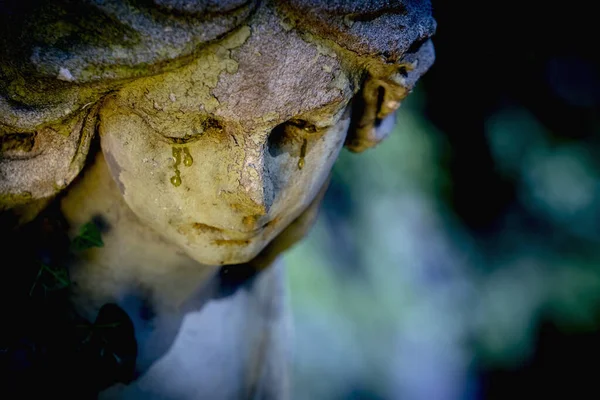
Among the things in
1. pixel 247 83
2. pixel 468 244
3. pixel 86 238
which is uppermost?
pixel 247 83

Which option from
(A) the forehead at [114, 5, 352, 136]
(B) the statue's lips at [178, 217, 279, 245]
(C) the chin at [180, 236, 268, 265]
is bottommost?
(C) the chin at [180, 236, 268, 265]

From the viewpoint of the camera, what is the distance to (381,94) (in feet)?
2.92

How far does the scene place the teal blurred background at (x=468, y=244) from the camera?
285cm

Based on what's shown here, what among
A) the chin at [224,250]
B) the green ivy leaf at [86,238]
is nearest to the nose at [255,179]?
the chin at [224,250]

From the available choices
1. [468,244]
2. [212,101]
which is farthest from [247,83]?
[468,244]

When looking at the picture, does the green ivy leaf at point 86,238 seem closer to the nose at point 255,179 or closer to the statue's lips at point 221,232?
the statue's lips at point 221,232

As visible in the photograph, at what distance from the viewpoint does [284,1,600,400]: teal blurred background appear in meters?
2.85

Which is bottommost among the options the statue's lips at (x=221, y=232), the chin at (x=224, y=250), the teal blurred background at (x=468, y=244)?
the teal blurred background at (x=468, y=244)

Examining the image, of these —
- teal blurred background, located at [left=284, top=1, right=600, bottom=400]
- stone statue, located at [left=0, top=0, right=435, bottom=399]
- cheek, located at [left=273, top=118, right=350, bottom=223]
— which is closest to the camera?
stone statue, located at [left=0, top=0, right=435, bottom=399]

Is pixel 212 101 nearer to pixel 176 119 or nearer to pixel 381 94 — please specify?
pixel 176 119

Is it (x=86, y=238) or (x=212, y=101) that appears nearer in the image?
(x=212, y=101)

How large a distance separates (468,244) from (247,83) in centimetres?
266

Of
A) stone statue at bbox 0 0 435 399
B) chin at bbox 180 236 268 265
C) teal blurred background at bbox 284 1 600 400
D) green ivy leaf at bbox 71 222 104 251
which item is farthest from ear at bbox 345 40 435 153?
teal blurred background at bbox 284 1 600 400

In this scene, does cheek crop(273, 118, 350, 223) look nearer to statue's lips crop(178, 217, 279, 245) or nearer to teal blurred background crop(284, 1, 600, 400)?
statue's lips crop(178, 217, 279, 245)
